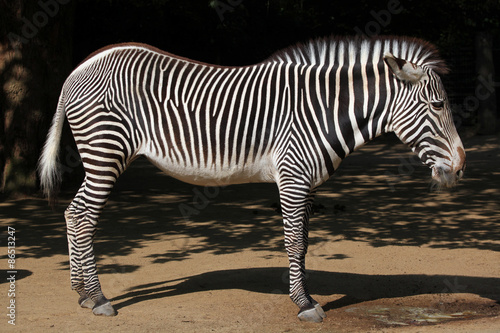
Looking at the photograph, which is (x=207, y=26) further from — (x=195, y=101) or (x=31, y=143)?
(x=195, y=101)

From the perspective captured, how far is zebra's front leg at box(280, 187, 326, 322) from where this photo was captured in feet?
17.9

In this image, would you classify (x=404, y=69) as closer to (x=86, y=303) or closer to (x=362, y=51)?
(x=362, y=51)

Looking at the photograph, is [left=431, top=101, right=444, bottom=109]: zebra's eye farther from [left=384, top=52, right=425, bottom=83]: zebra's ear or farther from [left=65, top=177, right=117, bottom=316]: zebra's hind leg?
[left=65, top=177, right=117, bottom=316]: zebra's hind leg

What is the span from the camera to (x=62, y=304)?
5891 mm

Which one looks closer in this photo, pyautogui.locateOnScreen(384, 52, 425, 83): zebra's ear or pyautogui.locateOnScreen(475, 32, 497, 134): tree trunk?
pyautogui.locateOnScreen(384, 52, 425, 83): zebra's ear

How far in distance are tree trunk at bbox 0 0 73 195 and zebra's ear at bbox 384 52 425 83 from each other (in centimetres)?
785

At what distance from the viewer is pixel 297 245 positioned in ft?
18.3

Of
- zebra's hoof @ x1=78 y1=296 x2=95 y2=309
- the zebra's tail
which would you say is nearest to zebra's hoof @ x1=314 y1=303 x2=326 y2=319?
zebra's hoof @ x1=78 y1=296 x2=95 y2=309

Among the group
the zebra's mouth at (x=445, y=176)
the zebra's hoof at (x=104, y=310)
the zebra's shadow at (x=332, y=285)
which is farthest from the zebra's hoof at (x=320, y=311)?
the zebra's hoof at (x=104, y=310)

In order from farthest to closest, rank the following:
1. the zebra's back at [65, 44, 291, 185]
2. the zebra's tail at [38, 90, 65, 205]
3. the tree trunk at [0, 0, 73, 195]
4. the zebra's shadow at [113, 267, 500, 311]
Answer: the tree trunk at [0, 0, 73, 195], the zebra's shadow at [113, 267, 500, 311], the zebra's tail at [38, 90, 65, 205], the zebra's back at [65, 44, 291, 185]

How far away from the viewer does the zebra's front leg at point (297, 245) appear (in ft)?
17.9

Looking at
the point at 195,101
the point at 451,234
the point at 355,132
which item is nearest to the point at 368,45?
the point at 355,132

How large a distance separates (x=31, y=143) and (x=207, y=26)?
677 cm

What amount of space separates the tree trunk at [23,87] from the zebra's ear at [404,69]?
785 centimetres
